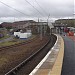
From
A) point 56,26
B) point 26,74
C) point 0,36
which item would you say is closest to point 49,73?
point 26,74

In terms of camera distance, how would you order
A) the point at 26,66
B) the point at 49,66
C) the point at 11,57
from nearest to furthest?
1. the point at 49,66
2. the point at 26,66
3. the point at 11,57

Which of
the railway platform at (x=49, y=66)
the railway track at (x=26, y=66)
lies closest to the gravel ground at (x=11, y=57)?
the railway track at (x=26, y=66)

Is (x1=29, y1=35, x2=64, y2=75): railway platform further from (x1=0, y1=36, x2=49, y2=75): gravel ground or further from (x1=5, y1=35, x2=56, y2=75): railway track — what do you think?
(x1=0, y1=36, x2=49, y2=75): gravel ground

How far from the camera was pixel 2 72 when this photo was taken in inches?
533

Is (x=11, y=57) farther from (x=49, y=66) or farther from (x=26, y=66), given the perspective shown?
(x=49, y=66)

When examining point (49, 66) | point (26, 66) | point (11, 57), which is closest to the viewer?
point (49, 66)

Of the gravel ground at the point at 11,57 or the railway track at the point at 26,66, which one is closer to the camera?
the railway track at the point at 26,66

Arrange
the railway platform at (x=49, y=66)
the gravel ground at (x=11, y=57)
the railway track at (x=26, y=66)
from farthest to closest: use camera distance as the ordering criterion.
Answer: the gravel ground at (x=11, y=57), the railway track at (x=26, y=66), the railway platform at (x=49, y=66)

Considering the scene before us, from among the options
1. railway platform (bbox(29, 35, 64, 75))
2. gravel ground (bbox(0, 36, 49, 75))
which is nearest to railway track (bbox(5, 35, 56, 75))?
gravel ground (bbox(0, 36, 49, 75))

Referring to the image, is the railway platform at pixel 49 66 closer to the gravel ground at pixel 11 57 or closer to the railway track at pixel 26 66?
the railway track at pixel 26 66

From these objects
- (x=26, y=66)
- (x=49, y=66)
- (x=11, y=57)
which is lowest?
(x=11, y=57)

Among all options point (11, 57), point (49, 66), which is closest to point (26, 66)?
point (49, 66)

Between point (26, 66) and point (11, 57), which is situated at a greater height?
point (26, 66)

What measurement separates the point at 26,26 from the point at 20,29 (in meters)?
5.67
